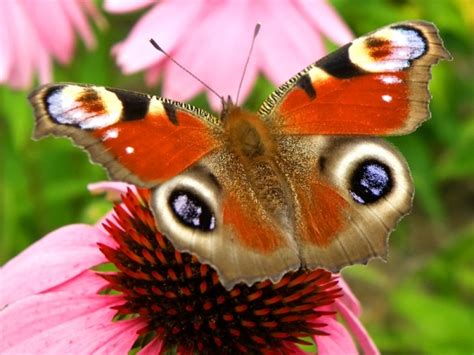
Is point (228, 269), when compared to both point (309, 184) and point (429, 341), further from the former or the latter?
point (429, 341)

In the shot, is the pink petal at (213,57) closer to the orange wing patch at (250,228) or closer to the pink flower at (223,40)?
the pink flower at (223,40)

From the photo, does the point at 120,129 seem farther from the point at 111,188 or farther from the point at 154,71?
the point at 154,71

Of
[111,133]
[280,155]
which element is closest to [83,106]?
[111,133]

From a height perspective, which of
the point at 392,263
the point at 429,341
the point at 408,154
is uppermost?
the point at 408,154

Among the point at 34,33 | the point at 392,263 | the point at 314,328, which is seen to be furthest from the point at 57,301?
the point at 392,263

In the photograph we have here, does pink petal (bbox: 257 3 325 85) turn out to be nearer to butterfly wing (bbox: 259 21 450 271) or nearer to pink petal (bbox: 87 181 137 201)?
pink petal (bbox: 87 181 137 201)

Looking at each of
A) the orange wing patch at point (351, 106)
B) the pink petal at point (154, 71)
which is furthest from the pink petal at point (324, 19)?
the orange wing patch at point (351, 106)

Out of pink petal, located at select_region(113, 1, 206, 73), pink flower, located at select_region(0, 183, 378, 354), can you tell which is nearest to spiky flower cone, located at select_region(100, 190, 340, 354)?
pink flower, located at select_region(0, 183, 378, 354)

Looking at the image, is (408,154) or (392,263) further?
(392,263)
